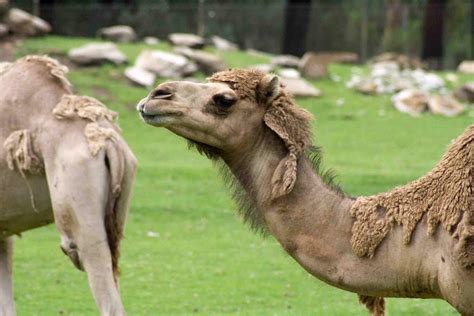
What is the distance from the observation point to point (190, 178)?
17.0m

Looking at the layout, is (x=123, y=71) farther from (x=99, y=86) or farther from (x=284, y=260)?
(x=284, y=260)

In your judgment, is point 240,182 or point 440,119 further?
point 440,119

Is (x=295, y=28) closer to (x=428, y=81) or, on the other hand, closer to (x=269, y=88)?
(x=428, y=81)

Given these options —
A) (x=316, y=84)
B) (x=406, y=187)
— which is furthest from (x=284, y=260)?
(x=316, y=84)

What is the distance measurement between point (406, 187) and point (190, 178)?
11668 millimetres

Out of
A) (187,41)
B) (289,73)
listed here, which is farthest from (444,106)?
(187,41)

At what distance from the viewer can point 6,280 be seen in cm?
809

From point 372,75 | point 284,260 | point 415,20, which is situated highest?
point 284,260

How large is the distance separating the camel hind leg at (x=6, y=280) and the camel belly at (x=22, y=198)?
0.43 m

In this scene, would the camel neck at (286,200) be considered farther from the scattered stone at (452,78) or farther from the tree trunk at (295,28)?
the tree trunk at (295,28)

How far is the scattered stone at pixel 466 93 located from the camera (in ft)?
80.4

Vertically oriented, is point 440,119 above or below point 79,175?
below

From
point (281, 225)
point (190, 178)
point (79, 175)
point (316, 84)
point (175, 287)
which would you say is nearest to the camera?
point (281, 225)

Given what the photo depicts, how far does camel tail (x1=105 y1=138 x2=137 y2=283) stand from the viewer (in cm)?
744
